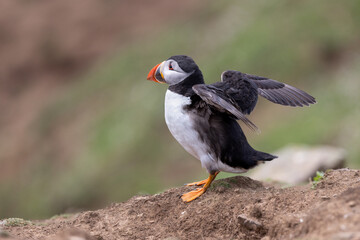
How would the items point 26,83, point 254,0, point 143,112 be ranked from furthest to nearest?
point 26,83 < point 254,0 < point 143,112

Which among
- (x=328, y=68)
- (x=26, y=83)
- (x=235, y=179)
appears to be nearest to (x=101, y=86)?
(x=26, y=83)

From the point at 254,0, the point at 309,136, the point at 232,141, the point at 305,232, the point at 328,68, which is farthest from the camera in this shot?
the point at 254,0

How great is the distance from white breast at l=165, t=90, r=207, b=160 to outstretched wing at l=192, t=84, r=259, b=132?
303 millimetres

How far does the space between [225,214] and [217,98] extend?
42.0 inches

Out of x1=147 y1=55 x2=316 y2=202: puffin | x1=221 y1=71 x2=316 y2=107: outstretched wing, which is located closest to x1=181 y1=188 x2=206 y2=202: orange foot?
x1=147 y1=55 x2=316 y2=202: puffin

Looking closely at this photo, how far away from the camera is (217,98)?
18.3 ft

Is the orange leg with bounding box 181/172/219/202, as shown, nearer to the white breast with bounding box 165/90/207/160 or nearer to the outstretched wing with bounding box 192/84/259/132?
the white breast with bounding box 165/90/207/160

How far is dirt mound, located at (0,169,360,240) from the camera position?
4.62 metres

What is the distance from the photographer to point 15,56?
27375 millimetres

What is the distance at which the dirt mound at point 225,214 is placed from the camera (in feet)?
15.2

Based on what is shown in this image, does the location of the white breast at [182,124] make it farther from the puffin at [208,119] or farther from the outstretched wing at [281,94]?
the outstretched wing at [281,94]

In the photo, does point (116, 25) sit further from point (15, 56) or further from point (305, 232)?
point (305, 232)

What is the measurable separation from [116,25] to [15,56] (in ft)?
15.7

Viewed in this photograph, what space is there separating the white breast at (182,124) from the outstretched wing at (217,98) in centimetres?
30
